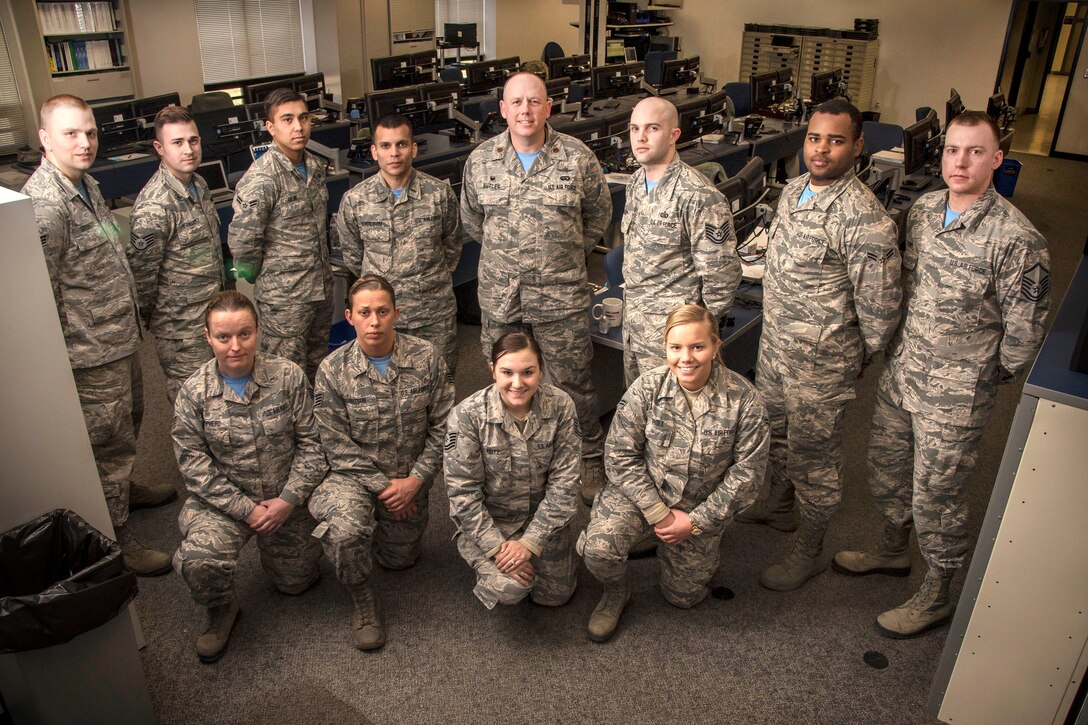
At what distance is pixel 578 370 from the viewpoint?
377 cm

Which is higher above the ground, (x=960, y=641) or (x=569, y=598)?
(x=960, y=641)

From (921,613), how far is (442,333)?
7.37ft

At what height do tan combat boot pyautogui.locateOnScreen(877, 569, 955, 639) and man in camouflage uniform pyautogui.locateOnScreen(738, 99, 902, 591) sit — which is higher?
man in camouflage uniform pyautogui.locateOnScreen(738, 99, 902, 591)

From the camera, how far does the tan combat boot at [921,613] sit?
2.99 meters

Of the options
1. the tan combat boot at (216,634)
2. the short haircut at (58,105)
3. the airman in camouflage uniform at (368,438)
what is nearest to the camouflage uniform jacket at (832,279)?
the airman in camouflage uniform at (368,438)

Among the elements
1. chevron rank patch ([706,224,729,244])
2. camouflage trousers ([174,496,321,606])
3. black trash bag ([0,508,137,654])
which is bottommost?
camouflage trousers ([174,496,321,606])

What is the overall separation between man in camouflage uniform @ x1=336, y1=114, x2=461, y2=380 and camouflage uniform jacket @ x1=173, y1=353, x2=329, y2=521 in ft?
2.80

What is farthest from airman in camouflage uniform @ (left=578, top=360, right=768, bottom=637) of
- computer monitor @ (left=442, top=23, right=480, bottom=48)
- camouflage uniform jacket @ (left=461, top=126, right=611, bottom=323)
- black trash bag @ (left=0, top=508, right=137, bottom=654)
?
computer monitor @ (left=442, top=23, right=480, bottom=48)

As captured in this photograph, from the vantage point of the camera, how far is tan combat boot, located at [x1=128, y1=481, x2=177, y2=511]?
12.0ft

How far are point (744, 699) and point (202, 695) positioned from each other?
1.77 m

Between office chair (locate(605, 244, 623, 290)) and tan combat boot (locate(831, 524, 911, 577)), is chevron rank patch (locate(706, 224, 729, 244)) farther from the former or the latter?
tan combat boot (locate(831, 524, 911, 577))

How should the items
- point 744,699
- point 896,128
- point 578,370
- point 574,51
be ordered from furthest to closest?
1. point 574,51
2. point 896,128
3. point 578,370
4. point 744,699

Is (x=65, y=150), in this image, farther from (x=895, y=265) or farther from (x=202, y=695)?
(x=895, y=265)

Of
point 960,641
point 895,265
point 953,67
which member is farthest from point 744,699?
point 953,67
